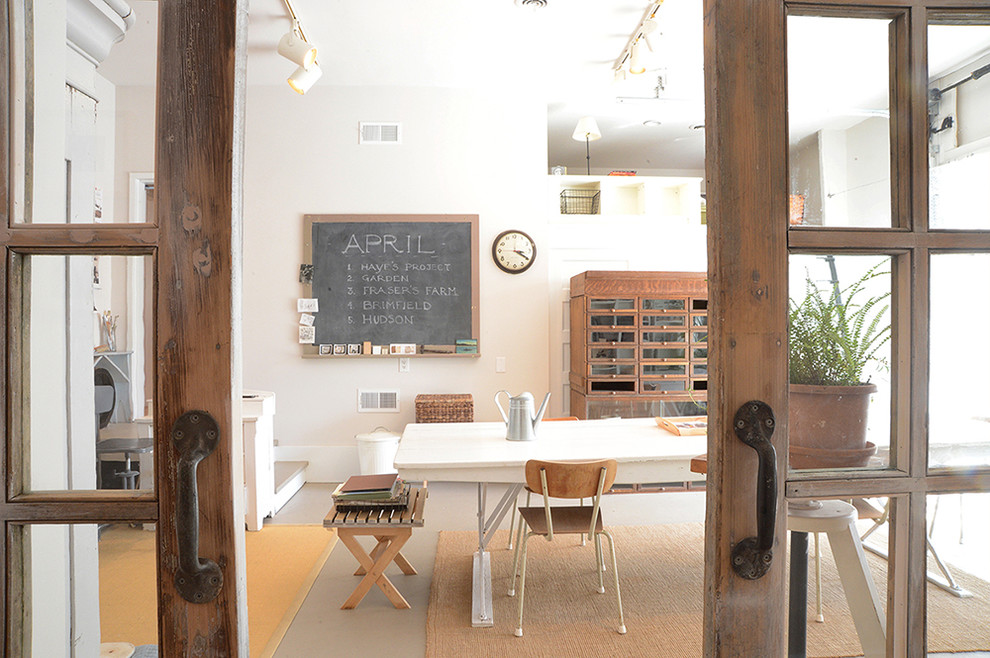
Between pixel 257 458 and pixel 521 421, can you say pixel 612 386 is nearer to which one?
pixel 521 421

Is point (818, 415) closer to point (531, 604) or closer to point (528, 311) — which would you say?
point (531, 604)

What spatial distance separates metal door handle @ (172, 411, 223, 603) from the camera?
0.81m

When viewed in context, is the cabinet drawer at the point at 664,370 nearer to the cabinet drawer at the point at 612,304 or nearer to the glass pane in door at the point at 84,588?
the cabinet drawer at the point at 612,304

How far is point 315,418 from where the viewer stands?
5.02 metres

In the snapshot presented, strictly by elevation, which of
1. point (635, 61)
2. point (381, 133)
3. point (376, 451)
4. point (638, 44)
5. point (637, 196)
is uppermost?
point (638, 44)

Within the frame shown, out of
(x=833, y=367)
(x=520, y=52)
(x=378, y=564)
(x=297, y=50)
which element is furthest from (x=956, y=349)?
(x=520, y=52)

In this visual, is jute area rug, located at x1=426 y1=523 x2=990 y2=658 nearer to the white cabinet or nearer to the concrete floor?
the concrete floor

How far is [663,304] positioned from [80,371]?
14.4ft

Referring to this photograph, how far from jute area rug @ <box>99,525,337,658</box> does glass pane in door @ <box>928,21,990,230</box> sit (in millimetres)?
1269

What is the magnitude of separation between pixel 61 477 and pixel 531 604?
7.66ft

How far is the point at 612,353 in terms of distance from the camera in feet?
15.7

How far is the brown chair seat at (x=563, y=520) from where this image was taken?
2.61 meters

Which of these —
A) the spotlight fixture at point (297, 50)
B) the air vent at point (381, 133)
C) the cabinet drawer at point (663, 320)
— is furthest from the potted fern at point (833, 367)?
the air vent at point (381, 133)

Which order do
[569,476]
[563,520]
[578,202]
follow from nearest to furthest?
[569,476], [563,520], [578,202]
